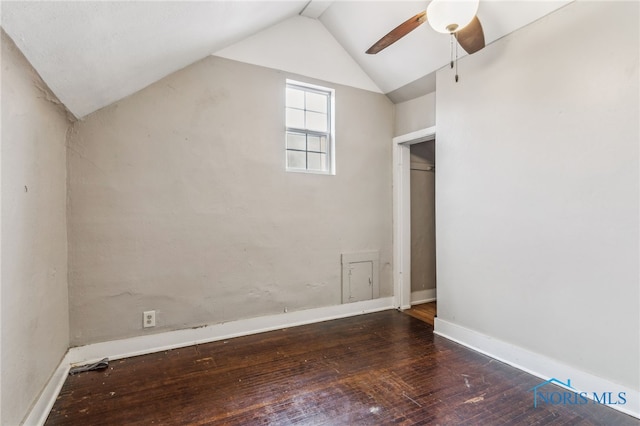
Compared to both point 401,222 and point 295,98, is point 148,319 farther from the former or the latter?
point 401,222

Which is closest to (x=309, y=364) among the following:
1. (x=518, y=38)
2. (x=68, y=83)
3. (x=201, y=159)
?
(x=201, y=159)

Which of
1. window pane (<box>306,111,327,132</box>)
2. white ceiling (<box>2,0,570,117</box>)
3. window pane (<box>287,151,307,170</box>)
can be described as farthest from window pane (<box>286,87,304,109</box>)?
window pane (<box>287,151,307,170</box>)

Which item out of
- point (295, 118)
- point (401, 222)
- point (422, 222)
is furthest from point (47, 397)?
point (422, 222)

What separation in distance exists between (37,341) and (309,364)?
1.74 metres

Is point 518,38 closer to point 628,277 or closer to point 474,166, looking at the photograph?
point 474,166

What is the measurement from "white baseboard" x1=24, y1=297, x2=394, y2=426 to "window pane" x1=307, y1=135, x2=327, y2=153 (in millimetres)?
1784

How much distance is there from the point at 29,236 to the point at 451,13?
2.72 metres

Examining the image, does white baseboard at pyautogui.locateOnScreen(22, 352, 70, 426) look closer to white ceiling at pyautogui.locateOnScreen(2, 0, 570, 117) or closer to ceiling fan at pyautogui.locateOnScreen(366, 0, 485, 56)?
white ceiling at pyautogui.locateOnScreen(2, 0, 570, 117)

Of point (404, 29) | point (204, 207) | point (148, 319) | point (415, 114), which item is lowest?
point (148, 319)

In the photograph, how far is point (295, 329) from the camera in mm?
3197

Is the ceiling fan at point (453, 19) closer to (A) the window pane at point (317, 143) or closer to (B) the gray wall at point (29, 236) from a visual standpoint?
(A) the window pane at point (317, 143)

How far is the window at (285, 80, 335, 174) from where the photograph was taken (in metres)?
3.38

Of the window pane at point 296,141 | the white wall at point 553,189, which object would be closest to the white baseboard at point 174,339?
the white wall at point 553,189

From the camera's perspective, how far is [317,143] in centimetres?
356
